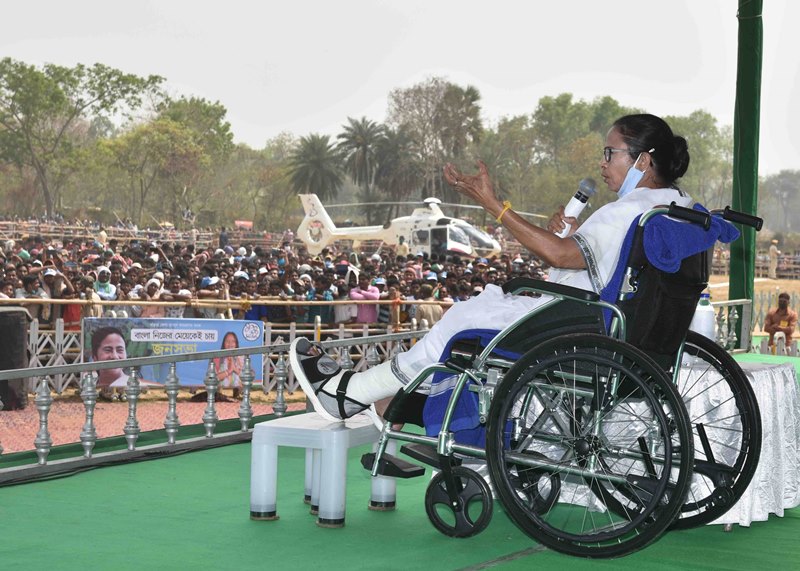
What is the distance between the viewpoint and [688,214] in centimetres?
298

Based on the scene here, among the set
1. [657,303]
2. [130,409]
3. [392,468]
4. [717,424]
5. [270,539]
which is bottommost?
[270,539]

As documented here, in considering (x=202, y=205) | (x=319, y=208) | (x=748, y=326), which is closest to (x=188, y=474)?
(x=748, y=326)

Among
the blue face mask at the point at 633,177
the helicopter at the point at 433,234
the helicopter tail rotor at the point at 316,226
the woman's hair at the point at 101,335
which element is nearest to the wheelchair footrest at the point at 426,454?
the blue face mask at the point at 633,177

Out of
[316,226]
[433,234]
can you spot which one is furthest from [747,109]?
[316,226]

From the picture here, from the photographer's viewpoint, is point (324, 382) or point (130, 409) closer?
point (324, 382)

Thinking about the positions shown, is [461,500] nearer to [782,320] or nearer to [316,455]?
[316,455]

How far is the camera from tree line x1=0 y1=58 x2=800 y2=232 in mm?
57281

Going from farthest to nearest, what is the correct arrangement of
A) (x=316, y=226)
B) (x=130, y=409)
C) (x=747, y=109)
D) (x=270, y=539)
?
(x=316, y=226) < (x=747, y=109) < (x=130, y=409) < (x=270, y=539)

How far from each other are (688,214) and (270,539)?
1733mm

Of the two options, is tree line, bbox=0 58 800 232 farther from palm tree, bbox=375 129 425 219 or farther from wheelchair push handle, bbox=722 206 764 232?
wheelchair push handle, bbox=722 206 764 232

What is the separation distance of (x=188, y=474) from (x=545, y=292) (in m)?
2.66

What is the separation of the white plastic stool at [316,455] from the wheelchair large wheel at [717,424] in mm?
1128

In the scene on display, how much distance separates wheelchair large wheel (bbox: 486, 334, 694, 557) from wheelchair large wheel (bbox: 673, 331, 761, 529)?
0.62 feet

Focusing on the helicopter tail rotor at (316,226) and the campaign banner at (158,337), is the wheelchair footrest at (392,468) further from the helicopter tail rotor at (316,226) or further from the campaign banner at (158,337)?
the helicopter tail rotor at (316,226)
